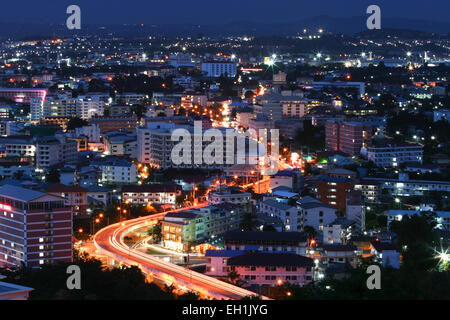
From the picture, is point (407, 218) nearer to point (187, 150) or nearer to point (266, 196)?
point (266, 196)

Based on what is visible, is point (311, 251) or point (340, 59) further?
point (340, 59)

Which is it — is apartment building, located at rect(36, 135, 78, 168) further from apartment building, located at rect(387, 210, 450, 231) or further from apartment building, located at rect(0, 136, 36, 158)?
apartment building, located at rect(387, 210, 450, 231)

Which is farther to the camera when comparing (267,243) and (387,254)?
(267,243)

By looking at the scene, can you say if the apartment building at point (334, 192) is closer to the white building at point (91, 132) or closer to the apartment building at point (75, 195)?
the apartment building at point (75, 195)

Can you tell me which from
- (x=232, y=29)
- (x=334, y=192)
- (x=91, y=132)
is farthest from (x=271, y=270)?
(x=232, y=29)

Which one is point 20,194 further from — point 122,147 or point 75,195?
point 122,147
